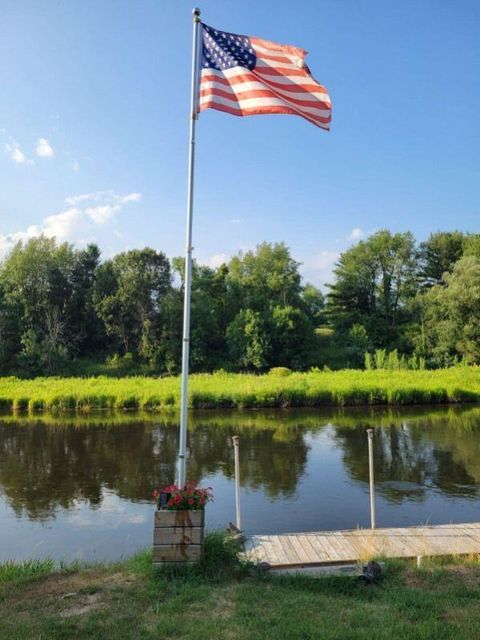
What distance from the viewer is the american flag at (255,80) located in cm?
730

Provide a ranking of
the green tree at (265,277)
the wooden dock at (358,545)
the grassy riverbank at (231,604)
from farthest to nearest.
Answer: the green tree at (265,277) < the wooden dock at (358,545) < the grassy riverbank at (231,604)

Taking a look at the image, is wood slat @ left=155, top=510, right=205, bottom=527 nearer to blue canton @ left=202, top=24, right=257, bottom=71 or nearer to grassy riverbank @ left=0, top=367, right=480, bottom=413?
blue canton @ left=202, top=24, right=257, bottom=71

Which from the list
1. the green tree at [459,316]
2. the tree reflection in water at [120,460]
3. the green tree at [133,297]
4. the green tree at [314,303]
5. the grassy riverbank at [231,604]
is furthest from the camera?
the green tree at [314,303]

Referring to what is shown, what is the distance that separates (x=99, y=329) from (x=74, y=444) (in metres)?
27.9

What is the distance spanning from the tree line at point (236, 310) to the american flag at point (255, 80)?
3209cm

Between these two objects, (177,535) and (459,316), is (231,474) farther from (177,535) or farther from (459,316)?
(459,316)

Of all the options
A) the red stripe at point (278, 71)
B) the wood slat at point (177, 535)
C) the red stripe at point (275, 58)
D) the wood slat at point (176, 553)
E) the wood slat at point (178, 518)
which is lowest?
the wood slat at point (176, 553)

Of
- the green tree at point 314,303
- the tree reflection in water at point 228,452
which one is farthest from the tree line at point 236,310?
the tree reflection in water at point 228,452

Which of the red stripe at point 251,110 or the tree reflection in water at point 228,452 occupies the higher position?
the red stripe at point 251,110

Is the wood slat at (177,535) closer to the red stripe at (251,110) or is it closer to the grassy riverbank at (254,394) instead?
the red stripe at (251,110)

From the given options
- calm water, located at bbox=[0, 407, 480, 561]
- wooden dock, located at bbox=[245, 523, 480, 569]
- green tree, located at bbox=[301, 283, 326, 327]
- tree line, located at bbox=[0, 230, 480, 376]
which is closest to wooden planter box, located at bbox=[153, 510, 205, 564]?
wooden dock, located at bbox=[245, 523, 480, 569]

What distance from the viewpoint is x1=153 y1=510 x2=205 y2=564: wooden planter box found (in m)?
6.24

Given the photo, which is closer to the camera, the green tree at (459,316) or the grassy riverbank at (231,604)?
the grassy riverbank at (231,604)

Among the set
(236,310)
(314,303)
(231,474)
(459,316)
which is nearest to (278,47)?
(231,474)
